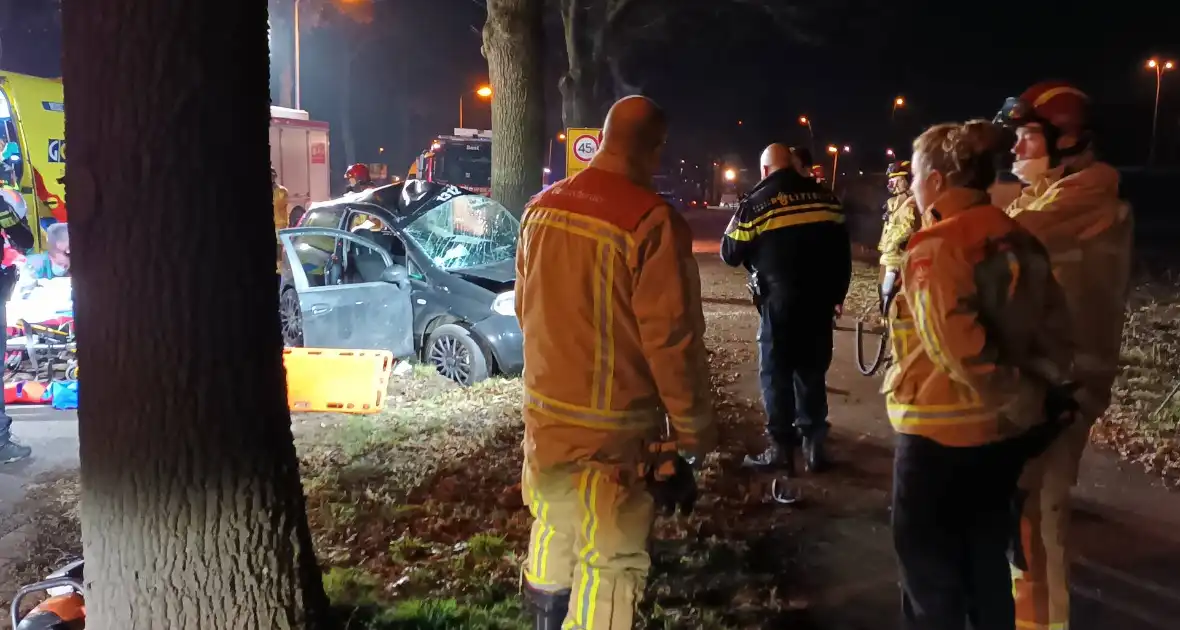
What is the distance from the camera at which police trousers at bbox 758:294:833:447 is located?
540 centimetres

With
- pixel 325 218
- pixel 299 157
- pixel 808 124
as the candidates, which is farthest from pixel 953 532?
pixel 808 124

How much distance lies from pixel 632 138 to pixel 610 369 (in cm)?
76

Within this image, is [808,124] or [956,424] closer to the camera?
[956,424]

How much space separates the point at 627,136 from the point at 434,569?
222cm

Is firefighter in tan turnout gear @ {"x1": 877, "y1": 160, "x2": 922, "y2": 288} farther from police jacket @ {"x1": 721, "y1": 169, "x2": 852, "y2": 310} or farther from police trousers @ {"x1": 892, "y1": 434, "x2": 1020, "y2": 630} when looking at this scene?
police trousers @ {"x1": 892, "y1": 434, "x2": 1020, "y2": 630}

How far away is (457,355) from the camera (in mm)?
7926

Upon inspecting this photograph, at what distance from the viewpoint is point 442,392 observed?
299 inches

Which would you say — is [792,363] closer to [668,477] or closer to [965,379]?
[668,477]

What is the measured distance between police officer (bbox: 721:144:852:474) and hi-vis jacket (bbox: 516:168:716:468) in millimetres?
2410

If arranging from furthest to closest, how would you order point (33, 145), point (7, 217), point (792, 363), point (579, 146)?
point (33, 145) < point (579, 146) < point (7, 217) < point (792, 363)

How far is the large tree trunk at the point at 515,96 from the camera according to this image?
10.9m

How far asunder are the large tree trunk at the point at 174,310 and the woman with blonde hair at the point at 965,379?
80.8 inches

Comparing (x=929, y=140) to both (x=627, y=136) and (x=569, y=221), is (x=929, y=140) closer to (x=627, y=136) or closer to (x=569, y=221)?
(x=627, y=136)

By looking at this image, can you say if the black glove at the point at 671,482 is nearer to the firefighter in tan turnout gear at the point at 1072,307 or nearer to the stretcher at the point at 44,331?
the firefighter in tan turnout gear at the point at 1072,307
